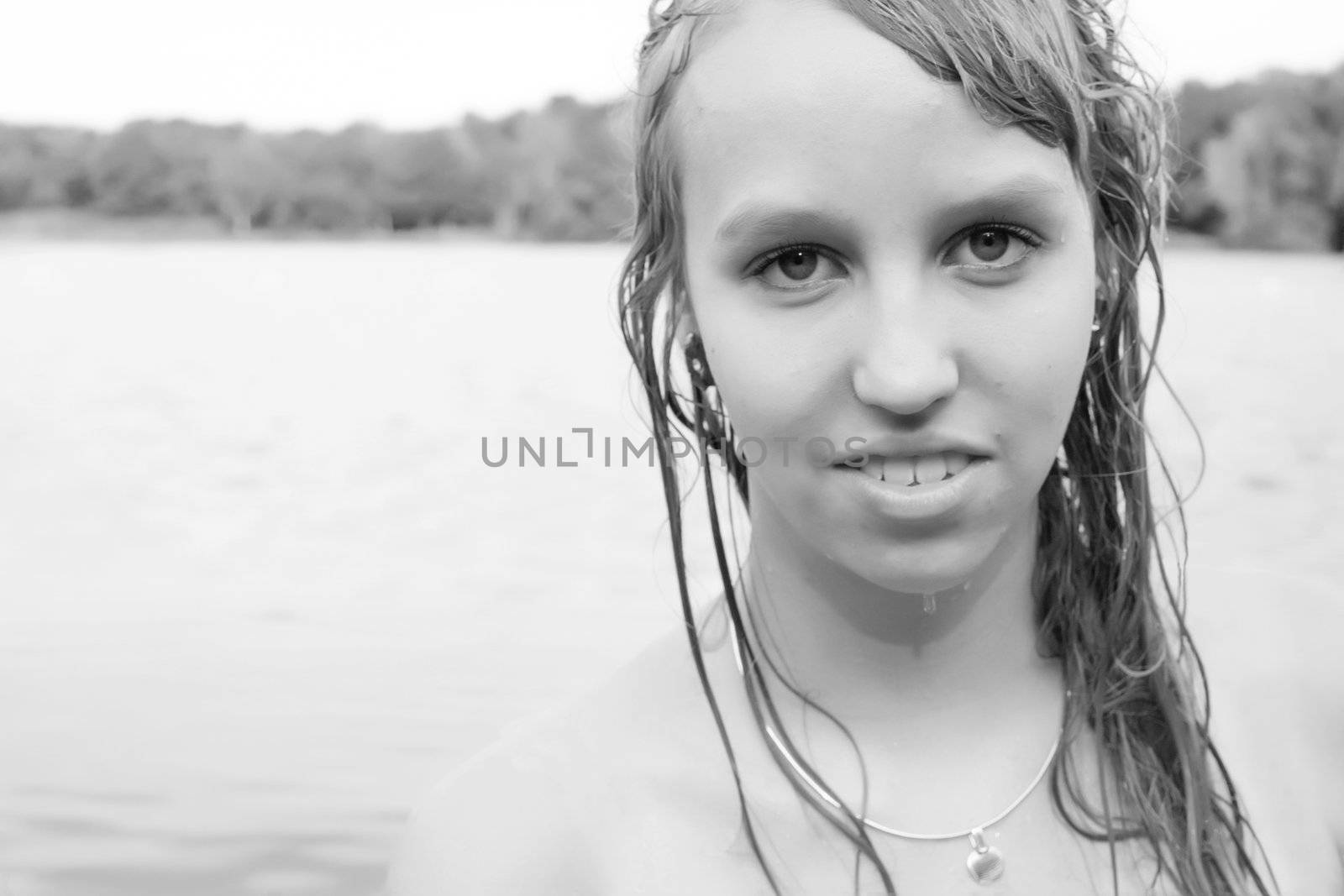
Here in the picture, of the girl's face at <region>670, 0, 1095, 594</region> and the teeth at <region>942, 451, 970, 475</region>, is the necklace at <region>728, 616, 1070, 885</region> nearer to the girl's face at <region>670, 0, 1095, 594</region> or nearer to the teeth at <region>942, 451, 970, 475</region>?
the girl's face at <region>670, 0, 1095, 594</region>

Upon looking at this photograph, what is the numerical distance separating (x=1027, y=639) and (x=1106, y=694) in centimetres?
12

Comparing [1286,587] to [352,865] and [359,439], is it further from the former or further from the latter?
[359,439]

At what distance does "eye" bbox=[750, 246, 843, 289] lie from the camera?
1.48 metres

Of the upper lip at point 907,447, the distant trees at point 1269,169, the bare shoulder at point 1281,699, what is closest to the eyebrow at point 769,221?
the upper lip at point 907,447

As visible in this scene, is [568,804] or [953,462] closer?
[953,462]

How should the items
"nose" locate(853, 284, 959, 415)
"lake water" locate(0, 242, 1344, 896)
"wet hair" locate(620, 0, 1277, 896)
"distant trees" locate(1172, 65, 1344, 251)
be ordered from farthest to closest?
"distant trees" locate(1172, 65, 1344, 251) → "lake water" locate(0, 242, 1344, 896) → "wet hair" locate(620, 0, 1277, 896) → "nose" locate(853, 284, 959, 415)

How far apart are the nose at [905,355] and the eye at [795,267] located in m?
0.07

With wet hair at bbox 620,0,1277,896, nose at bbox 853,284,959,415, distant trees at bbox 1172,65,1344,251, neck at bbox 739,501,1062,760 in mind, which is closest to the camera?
nose at bbox 853,284,959,415

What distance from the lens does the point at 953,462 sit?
4.82ft

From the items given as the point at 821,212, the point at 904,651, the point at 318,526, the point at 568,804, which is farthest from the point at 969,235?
the point at 318,526

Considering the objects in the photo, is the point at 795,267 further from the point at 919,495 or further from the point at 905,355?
the point at 919,495

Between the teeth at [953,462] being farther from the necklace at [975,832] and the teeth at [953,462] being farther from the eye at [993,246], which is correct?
the necklace at [975,832]

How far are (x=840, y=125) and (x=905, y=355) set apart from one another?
0.24 metres

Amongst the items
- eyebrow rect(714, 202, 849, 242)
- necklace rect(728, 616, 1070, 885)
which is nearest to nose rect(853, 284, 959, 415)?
eyebrow rect(714, 202, 849, 242)
